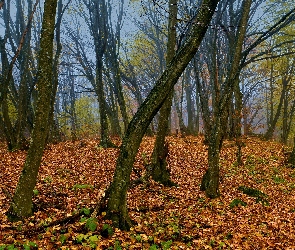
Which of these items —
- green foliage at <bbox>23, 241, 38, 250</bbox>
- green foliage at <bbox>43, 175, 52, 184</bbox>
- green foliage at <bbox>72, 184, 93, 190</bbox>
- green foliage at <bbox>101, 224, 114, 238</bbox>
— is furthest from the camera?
green foliage at <bbox>43, 175, 52, 184</bbox>

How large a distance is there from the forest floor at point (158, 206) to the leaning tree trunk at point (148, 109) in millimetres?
502

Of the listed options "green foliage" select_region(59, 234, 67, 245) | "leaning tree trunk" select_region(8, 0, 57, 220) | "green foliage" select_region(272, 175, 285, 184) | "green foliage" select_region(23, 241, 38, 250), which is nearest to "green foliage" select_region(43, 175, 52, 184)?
"leaning tree trunk" select_region(8, 0, 57, 220)

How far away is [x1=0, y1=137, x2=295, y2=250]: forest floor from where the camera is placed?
598 cm

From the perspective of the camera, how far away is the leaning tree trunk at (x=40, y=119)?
620cm

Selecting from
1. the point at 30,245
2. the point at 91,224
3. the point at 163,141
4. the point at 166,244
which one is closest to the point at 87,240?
the point at 91,224

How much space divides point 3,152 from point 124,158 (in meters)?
9.10

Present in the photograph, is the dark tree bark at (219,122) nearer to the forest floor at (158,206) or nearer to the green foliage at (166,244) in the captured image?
the forest floor at (158,206)

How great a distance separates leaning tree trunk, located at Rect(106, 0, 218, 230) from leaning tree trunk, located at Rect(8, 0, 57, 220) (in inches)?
68.1

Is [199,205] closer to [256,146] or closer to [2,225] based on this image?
[2,225]

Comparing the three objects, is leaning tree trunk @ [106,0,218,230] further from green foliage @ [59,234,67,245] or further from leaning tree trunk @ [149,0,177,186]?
leaning tree trunk @ [149,0,177,186]

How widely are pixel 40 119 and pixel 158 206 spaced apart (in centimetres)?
413

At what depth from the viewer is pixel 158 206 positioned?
8367 mm

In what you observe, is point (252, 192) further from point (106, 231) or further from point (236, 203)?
point (106, 231)

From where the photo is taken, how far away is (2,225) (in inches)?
235
